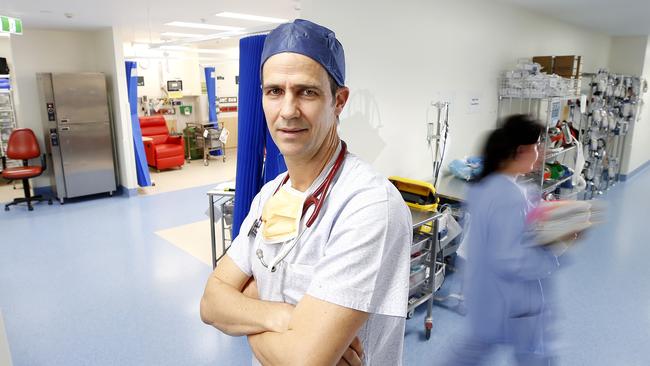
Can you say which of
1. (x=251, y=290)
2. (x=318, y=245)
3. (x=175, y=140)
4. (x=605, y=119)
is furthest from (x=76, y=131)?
(x=605, y=119)

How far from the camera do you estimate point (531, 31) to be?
5.28 meters

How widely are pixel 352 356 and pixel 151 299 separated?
307cm

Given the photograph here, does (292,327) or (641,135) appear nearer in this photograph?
(292,327)

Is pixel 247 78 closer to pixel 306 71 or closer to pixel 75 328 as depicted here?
pixel 306 71

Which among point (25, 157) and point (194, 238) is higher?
point (25, 157)

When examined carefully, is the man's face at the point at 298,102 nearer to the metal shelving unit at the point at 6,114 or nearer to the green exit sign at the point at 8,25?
the green exit sign at the point at 8,25

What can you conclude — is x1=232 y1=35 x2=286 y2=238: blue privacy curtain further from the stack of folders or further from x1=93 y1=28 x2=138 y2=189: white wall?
x1=93 y1=28 x2=138 y2=189: white wall

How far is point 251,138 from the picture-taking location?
9.23ft

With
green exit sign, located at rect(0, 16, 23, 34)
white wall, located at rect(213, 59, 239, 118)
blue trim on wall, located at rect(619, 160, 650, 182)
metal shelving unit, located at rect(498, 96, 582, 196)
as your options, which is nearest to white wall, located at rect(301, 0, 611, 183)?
metal shelving unit, located at rect(498, 96, 582, 196)

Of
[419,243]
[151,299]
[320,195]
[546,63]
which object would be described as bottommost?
[151,299]

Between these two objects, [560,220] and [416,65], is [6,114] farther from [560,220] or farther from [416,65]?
[560,220]

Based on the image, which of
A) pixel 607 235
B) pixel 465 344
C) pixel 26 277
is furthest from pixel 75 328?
pixel 607 235

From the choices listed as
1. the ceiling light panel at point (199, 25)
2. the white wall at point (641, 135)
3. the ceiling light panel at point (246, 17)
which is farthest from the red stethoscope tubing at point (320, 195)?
the white wall at point (641, 135)

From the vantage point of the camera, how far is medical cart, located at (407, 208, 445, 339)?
3.00m
